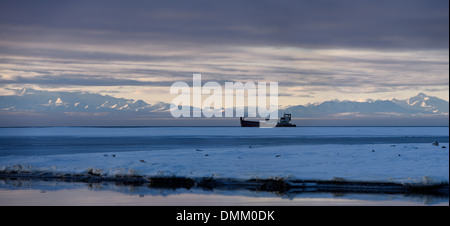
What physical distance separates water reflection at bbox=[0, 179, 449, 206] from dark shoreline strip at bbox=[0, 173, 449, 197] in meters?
0.69

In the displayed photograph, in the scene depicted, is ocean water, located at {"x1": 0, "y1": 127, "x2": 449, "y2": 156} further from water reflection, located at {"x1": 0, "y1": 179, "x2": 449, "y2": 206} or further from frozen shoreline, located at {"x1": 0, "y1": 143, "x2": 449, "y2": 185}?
water reflection, located at {"x1": 0, "y1": 179, "x2": 449, "y2": 206}

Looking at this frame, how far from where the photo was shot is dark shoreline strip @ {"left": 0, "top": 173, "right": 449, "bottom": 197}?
22.1 meters

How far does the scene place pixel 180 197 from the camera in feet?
70.2

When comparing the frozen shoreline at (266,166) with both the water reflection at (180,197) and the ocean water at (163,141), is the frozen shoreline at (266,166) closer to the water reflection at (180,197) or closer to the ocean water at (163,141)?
the water reflection at (180,197)

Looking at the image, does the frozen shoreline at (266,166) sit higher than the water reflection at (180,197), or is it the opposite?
the frozen shoreline at (266,166)

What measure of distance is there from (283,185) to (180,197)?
4781mm

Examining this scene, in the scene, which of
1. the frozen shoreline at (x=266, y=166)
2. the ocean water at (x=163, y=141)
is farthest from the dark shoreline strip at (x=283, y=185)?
the ocean water at (x=163, y=141)

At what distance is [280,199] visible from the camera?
20.8m

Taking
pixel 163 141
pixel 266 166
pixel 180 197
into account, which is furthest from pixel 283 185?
pixel 163 141

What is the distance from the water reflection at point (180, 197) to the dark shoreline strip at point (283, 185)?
686mm

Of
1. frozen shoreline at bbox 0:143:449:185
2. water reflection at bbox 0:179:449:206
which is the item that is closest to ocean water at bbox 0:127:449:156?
frozen shoreline at bbox 0:143:449:185

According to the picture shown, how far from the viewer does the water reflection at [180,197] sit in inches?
787
